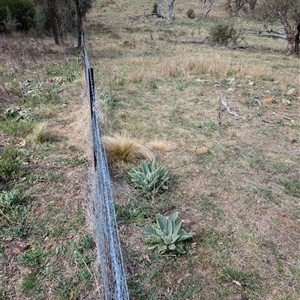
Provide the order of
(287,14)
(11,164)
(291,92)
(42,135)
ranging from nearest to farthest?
(11,164)
(42,135)
(291,92)
(287,14)

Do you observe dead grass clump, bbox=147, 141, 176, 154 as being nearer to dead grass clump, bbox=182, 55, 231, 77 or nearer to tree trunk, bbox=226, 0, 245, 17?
→ dead grass clump, bbox=182, 55, 231, 77

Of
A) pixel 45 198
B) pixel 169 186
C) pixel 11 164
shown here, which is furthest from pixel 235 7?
pixel 45 198

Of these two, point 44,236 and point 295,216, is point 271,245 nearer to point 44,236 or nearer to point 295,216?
point 295,216

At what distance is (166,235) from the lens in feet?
9.04

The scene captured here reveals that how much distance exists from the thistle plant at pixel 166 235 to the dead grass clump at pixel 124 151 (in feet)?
4.42

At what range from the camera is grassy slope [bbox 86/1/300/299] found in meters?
2.51

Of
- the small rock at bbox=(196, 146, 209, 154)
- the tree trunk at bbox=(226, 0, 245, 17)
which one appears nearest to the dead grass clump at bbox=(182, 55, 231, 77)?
the small rock at bbox=(196, 146, 209, 154)

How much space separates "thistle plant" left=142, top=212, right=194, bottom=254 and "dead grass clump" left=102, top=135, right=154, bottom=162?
1347mm

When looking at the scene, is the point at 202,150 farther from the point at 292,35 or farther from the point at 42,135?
the point at 292,35

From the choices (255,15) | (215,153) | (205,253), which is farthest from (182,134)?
(255,15)

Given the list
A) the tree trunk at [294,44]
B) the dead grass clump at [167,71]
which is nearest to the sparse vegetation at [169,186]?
the dead grass clump at [167,71]

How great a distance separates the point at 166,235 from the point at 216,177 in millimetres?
1307

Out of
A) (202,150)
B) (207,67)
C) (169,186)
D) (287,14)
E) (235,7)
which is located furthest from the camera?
(235,7)

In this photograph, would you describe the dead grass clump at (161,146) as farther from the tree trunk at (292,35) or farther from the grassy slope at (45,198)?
the tree trunk at (292,35)
